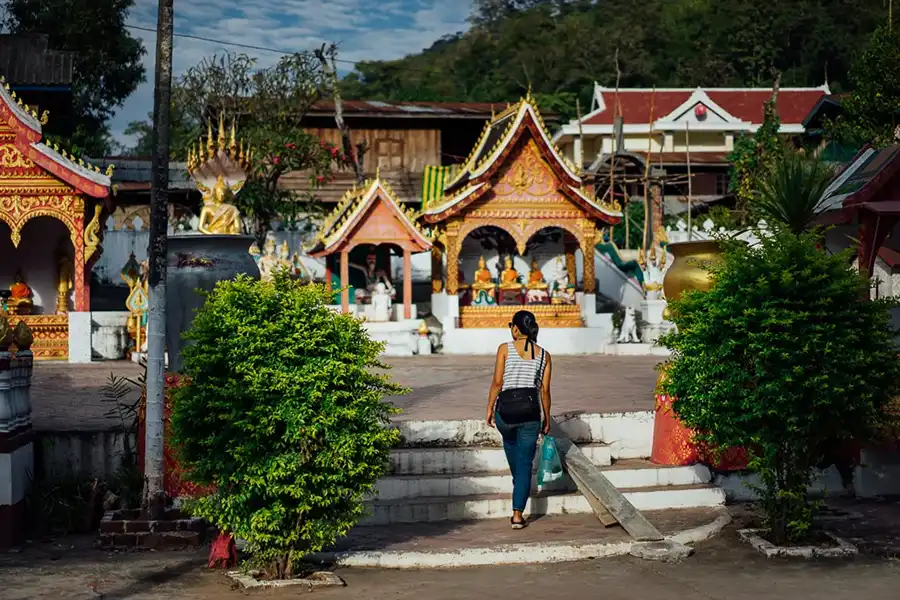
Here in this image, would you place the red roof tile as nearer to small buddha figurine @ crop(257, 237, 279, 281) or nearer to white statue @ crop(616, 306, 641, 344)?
white statue @ crop(616, 306, 641, 344)

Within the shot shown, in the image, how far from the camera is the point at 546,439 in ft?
31.0

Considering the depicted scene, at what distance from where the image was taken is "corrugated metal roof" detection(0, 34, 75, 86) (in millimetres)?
27516

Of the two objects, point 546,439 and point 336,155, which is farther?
point 336,155

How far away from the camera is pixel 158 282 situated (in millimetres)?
9367

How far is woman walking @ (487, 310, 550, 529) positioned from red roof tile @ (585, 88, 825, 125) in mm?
40209

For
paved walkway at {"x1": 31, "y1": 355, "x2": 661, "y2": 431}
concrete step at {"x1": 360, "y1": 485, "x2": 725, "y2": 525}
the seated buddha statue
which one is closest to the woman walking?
concrete step at {"x1": 360, "y1": 485, "x2": 725, "y2": 525}

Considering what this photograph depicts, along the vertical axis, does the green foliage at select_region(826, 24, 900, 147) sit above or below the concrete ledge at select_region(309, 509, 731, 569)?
above

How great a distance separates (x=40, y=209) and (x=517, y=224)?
8.58 metres

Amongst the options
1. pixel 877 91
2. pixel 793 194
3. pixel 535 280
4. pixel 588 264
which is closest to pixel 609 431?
pixel 793 194

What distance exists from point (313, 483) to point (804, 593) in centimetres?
313

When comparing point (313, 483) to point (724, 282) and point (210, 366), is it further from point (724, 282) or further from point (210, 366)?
point (724, 282)

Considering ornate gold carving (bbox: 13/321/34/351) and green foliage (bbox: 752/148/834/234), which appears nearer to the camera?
green foliage (bbox: 752/148/834/234)

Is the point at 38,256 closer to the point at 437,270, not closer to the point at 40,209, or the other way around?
the point at 40,209

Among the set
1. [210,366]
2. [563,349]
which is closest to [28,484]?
[210,366]
